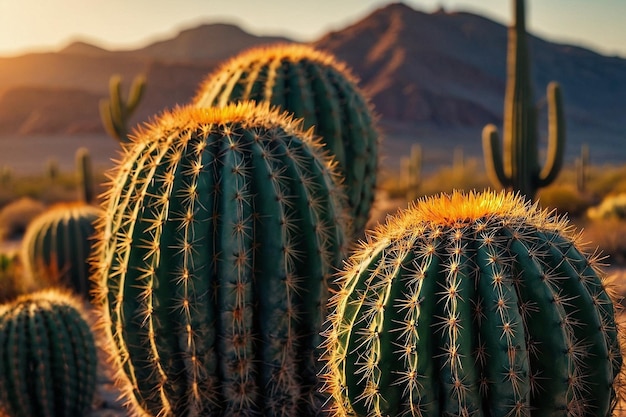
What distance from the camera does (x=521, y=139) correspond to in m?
11.3

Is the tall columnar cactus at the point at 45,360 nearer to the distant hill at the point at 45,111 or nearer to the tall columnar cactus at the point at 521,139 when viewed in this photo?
the tall columnar cactus at the point at 521,139

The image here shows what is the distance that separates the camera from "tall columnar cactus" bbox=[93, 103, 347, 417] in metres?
3.69

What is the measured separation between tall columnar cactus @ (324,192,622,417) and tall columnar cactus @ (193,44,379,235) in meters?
2.31

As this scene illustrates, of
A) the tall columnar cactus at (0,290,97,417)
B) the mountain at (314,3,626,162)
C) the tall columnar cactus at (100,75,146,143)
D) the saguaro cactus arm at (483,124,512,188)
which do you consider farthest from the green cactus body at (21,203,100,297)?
the mountain at (314,3,626,162)

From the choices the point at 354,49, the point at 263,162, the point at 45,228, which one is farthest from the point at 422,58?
the point at 263,162

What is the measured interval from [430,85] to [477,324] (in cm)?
7131

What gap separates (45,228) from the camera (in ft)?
31.8

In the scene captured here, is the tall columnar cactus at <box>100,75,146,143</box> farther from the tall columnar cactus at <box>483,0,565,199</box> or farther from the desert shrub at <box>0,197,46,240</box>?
the tall columnar cactus at <box>483,0,565,199</box>

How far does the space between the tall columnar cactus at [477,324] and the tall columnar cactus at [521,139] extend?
8.16 meters

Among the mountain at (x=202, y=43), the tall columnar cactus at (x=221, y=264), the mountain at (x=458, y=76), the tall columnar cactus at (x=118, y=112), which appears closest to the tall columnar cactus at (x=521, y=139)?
the tall columnar cactus at (x=118, y=112)

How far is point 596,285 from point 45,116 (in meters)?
80.8

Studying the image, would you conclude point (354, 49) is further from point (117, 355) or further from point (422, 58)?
point (117, 355)

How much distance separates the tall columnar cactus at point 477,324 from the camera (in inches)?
107

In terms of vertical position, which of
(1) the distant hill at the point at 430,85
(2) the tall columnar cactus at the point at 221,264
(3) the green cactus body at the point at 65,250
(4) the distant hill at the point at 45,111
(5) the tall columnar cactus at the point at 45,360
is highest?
(2) the tall columnar cactus at the point at 221,264
